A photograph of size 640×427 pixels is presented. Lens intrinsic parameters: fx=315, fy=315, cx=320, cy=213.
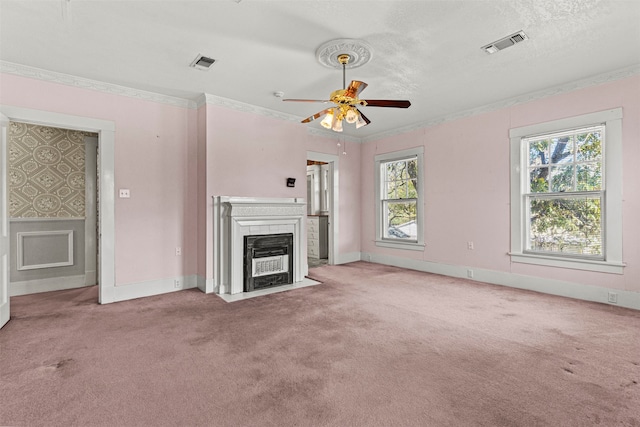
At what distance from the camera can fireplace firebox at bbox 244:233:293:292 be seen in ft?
14.1

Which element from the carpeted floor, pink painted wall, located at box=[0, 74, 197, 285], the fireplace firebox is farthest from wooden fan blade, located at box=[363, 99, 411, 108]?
pink painted wall, located at box=[0, 74, 197, 285]

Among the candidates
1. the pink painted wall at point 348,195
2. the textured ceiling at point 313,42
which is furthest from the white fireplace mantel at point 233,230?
the pink painted wall at point 348,195

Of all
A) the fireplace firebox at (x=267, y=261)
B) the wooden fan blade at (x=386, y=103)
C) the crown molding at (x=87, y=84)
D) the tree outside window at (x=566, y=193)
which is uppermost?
the crown molding at (x=87, y=84)

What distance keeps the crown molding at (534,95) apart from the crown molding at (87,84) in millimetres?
3799

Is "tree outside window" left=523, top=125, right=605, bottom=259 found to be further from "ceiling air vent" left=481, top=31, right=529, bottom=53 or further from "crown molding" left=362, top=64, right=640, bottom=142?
"ceiling air vent" left=481, top=31, right=529, bottom=53

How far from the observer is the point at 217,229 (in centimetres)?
427

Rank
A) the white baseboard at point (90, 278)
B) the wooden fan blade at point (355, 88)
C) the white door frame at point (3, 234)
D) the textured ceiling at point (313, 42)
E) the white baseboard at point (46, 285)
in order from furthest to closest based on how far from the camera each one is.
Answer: the white baseboard at point (90, 278)
the white baseboard at point (46, 285)
the white door frame at point (3, 234)
the wooden fan blade at point (355, 88)
the textured ceiling at point (313, 42)

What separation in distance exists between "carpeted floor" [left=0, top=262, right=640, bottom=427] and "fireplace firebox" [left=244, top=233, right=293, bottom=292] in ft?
1.93

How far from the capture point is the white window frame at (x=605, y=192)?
11.7 feet

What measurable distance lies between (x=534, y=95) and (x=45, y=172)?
6690 mm

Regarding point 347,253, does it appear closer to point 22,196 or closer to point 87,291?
point 87,291

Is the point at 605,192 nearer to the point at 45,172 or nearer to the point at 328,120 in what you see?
the point at 328,120

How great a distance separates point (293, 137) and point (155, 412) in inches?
164

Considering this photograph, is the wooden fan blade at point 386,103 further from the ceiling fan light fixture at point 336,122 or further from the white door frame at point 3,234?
the white door frame at point 3,234
